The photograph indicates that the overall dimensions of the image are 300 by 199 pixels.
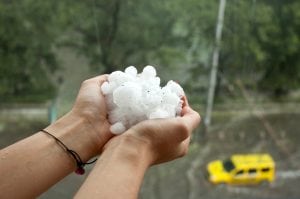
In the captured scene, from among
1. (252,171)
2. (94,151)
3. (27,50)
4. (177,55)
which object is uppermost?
(94,151)

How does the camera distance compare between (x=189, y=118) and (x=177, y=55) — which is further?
(x=177, y=55)

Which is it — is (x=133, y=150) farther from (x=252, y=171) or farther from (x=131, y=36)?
(x=131, y=36)

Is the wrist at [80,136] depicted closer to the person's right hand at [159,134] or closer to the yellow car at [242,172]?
the person's right hand at [159,134]

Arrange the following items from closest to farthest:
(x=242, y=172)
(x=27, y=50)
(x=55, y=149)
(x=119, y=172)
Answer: (x=119, y=172), (x=55, y=149), (x=242, y=172), (x=27, y=50)

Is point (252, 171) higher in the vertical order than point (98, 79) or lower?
lower

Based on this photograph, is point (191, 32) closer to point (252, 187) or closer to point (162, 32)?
point (162, 32)

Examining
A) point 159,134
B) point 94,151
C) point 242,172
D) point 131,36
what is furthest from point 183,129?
point 131,36

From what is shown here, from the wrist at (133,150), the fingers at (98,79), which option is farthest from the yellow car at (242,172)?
the wrist at (133,150)

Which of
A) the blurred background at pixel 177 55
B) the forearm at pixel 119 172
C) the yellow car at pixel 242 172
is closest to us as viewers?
the forearm at pixel 119 172
